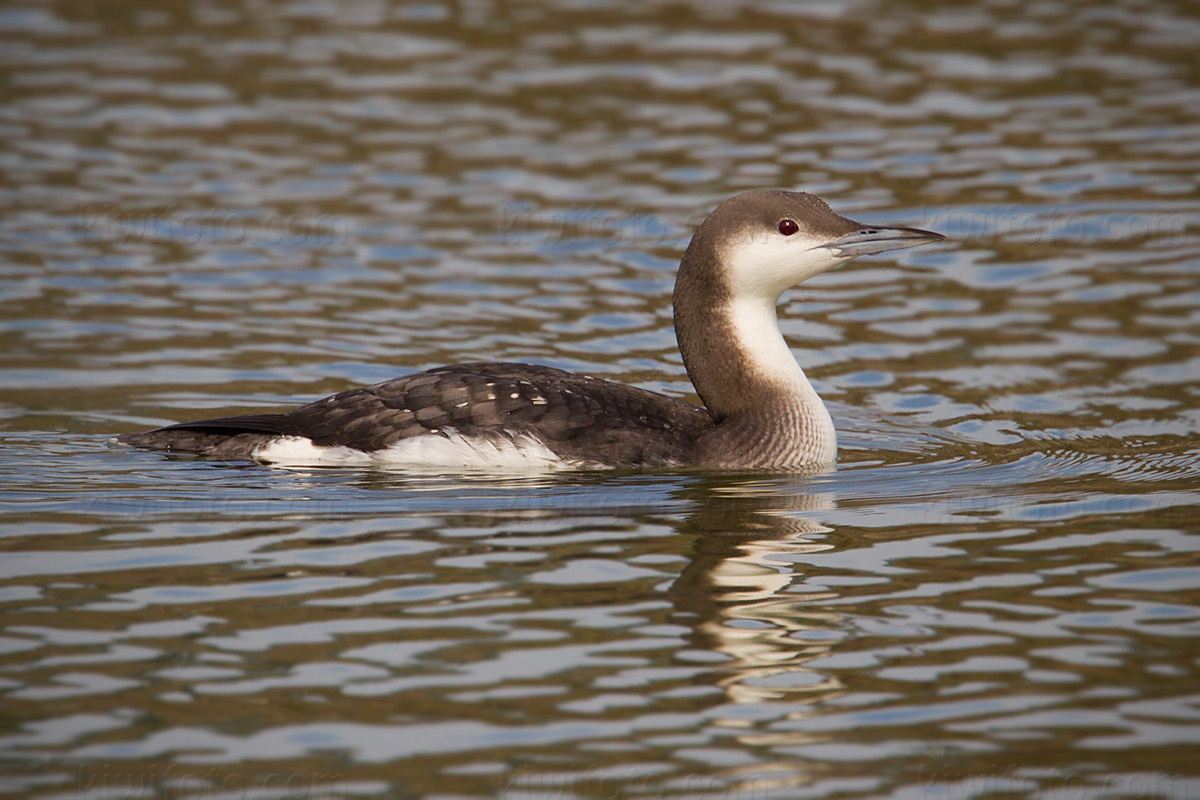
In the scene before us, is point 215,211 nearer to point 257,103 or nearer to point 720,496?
point 257,103

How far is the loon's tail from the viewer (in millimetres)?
7285

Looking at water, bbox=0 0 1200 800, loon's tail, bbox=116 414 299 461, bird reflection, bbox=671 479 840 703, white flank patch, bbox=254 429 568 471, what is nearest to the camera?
water, bbox=0 0 1200 800

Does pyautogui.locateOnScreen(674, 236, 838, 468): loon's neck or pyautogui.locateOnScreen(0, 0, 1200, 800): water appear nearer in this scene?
pyautogui.locateOnScreen(0, 0, 1200, 800): water

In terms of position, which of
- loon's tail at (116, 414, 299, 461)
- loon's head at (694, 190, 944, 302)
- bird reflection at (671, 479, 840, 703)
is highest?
loon's head at (694, 190, 944, 302)

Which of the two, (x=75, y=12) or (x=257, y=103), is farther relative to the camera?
(x=75, y=12)

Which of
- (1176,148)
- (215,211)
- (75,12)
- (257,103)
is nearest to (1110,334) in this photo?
(1176,148)

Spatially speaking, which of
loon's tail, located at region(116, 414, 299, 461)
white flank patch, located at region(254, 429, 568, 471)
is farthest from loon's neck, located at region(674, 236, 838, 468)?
loon's tail, located at region(116, 414, 299, 461)

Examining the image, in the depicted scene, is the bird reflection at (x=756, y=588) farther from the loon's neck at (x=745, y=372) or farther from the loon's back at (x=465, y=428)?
the loon's back at (x=465, y=428)

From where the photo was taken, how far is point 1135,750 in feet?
14.9

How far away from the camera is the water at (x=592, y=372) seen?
469 centimetres

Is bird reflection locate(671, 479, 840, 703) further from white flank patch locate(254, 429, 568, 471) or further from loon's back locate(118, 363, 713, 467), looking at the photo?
white flank patch locate(254, 429, 568, 471)

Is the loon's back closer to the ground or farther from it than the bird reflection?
farther from it

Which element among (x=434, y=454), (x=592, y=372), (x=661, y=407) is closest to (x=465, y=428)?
(x=434, y=454)

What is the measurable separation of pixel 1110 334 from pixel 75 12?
12252mm
